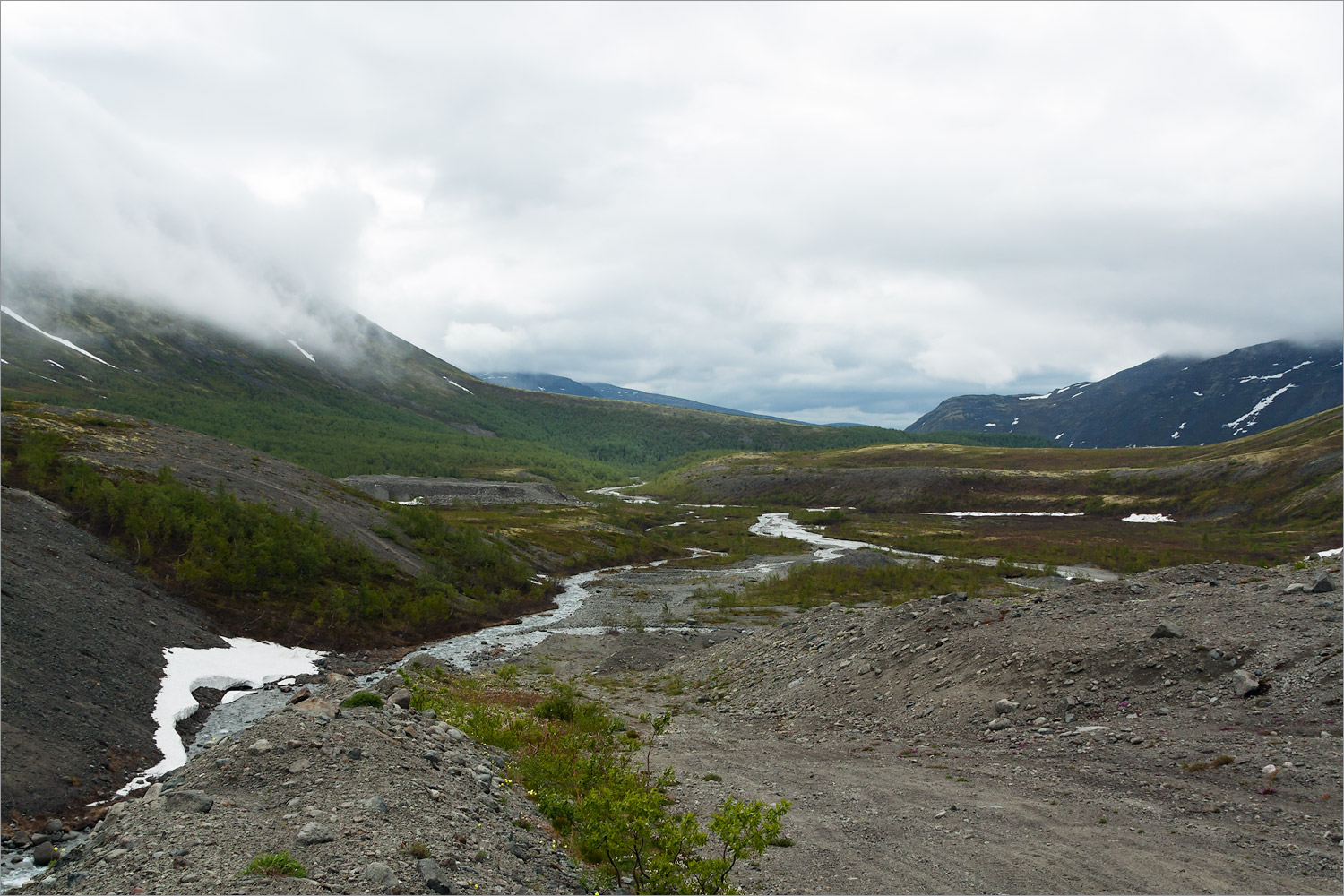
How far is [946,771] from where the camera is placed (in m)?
19.4

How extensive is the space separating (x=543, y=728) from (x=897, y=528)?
404ft

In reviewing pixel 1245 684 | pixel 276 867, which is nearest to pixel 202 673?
pixel 276 867

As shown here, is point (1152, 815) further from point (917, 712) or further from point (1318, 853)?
point (917, 712)

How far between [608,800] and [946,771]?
12.3 meters

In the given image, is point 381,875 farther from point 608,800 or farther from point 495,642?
point 495,642

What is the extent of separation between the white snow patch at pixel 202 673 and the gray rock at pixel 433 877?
57.6 ft

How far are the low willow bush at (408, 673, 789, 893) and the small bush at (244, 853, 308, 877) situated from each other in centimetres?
403

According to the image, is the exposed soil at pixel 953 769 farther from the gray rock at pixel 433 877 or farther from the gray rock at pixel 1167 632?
the gray rock at pixel 433 877

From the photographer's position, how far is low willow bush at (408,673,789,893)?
9461 mm

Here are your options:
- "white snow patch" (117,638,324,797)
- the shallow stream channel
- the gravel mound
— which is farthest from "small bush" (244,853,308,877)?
"white snow patch" (117,638,324,797)

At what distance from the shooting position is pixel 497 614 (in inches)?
2473

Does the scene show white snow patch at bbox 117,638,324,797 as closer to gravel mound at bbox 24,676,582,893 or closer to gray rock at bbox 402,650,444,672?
gray rock at bbox 402,650,444,672

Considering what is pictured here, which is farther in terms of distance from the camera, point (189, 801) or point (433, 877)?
point (189, 801)

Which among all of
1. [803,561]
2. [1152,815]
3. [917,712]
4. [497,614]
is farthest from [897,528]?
[1152,815]
